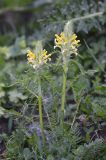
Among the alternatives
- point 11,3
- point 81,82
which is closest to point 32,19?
point 11,3

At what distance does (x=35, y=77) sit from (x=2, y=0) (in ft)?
9.77

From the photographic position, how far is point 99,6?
340 centimetres

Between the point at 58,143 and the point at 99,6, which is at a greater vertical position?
the point at 99,6

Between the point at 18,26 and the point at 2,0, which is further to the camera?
the point at 2,0

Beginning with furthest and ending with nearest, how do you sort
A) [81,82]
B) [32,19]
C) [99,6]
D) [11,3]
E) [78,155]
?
1. [11,3]
2. [32,19]
3. [99,6]
4. [81,82]
5. [78,155]

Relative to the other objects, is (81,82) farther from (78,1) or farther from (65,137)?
(78,1)

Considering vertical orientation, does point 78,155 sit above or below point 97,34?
below

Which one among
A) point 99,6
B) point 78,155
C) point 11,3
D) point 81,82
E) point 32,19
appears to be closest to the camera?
point 78,155

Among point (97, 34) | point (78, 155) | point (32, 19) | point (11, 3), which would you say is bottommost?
point (78, 155)

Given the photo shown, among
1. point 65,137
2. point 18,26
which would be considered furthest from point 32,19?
point 65,137

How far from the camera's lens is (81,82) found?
2.55 m

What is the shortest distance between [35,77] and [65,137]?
0.35m

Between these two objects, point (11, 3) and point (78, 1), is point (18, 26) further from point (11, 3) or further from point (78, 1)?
point (78, 1)

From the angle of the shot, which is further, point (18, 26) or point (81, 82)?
point (18, 26)
